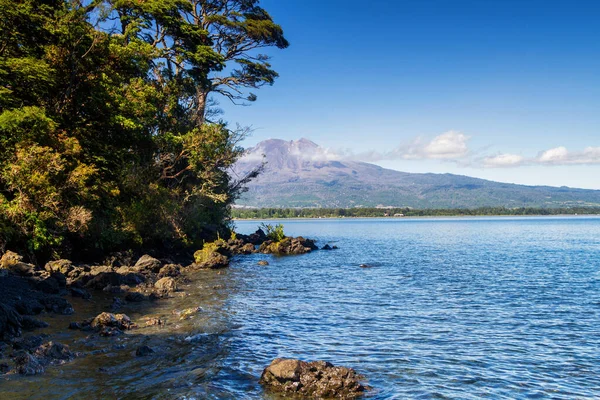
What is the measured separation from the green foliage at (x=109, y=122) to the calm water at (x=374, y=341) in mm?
8947

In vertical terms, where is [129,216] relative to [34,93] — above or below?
below

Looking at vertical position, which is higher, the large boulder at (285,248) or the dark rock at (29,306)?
the dark rock at (29,306)

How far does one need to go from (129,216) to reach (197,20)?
23.5 m

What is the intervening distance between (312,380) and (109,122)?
86.3ft

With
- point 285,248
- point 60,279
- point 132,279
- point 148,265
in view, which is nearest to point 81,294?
point 60,279

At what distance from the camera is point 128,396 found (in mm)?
10828

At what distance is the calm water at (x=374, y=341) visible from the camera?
466 inches

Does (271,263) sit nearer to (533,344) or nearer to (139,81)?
(139,81)

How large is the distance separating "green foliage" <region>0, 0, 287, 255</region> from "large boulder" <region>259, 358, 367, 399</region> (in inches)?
826

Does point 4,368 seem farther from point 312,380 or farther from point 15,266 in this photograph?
point 15,266

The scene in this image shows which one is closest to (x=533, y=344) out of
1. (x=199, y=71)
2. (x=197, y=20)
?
(x=199, y=71)

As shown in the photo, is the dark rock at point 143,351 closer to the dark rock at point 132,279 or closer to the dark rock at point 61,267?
the dark rock at point 132,279

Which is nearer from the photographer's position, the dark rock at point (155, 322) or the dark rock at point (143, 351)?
the dark rock at point (143, 351)

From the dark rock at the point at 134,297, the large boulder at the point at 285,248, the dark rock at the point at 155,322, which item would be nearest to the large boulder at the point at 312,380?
the dark rock at the point at 155,322
